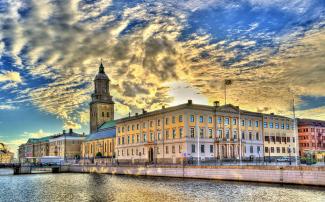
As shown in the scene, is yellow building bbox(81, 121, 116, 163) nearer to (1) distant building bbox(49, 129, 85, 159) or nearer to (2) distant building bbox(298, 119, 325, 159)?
(1) distant building bbox(49, 129, 85, 159)

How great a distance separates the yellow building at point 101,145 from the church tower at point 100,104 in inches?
194

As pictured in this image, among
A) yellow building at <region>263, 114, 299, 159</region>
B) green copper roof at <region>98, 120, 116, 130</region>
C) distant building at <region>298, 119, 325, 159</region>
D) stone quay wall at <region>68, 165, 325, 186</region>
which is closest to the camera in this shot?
stone quay wall at <region>68, 165, 325, 186</region>

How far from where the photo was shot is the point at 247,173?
58625 millimetres

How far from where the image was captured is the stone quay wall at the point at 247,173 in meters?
48.9

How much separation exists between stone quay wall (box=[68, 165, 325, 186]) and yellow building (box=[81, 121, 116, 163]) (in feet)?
171

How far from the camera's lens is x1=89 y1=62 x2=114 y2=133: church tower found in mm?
170500

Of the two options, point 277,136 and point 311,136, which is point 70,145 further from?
point 311,136

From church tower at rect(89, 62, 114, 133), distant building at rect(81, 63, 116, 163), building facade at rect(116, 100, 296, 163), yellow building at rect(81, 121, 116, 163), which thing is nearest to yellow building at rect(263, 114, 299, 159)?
building facade at rect(116, 100, 296, 163)

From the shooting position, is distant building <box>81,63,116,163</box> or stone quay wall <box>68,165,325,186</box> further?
distant building <box>81,63,116,163</box>

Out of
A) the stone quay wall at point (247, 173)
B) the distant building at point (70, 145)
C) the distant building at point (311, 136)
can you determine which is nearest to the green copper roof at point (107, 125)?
the distant building at point (70, 145)

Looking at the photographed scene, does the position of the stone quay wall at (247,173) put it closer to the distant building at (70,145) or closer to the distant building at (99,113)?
the distant building at (99,113)

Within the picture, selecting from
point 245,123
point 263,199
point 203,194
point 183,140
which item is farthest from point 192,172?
point 245,123

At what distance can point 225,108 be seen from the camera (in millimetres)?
98250

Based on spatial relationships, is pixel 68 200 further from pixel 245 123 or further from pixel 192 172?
pixel 245 123
